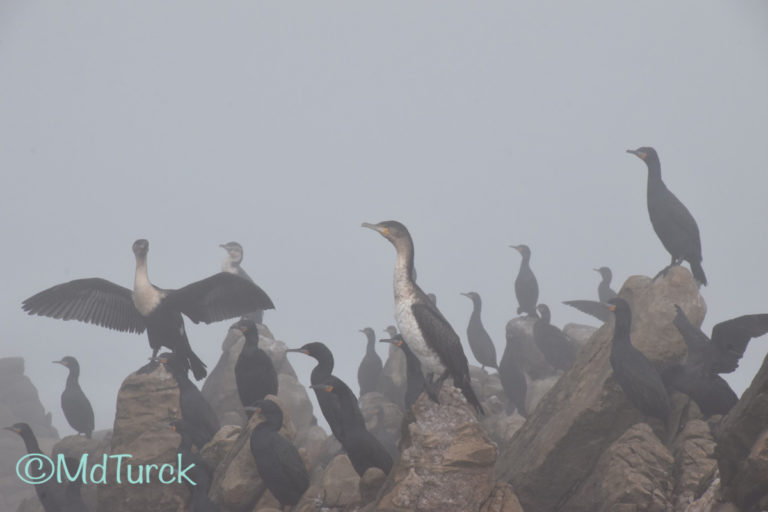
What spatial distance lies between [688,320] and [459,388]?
13.5 ft

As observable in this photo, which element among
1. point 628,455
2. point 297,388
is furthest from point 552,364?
point 628,455

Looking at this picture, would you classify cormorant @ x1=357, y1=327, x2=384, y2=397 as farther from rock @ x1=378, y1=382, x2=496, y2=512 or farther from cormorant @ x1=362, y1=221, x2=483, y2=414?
rock @ x1=378, y1=382, x2=496, y2=512

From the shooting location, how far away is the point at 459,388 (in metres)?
7.54

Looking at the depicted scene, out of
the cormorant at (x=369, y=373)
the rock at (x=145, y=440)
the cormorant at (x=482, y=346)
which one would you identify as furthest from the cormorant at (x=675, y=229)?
the cormorant at (x=369, y=373)

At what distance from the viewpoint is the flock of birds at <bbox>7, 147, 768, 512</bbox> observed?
766 centimetres

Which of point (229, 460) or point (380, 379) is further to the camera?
point (380, 379)

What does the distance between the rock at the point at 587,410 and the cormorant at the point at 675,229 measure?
0.70 m

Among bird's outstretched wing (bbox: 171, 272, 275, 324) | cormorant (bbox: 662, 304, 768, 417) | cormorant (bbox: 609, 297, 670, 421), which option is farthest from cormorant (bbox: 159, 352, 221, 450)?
cormorant (bbox: 662, 304, 768, 417)

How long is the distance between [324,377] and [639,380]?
416cm

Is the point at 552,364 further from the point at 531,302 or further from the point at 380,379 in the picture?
the point at 380,379

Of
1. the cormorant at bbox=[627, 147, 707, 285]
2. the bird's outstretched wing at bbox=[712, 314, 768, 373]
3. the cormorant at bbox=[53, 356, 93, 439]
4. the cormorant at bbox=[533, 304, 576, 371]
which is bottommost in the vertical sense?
the cormorant at bbox=[53, 356, 93, 439]

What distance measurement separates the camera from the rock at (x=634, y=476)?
6738 mm

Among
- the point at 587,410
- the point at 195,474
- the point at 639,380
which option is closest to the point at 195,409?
the point at 195,474

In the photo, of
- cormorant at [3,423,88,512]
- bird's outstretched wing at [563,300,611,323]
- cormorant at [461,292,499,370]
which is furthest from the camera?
cormorant at [461,292,499,370]
